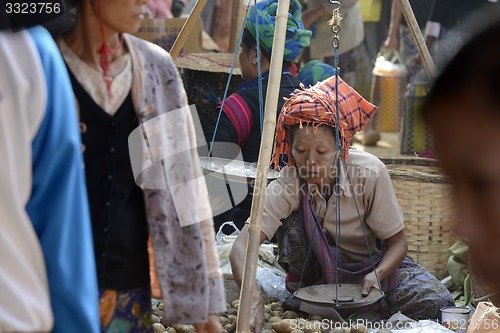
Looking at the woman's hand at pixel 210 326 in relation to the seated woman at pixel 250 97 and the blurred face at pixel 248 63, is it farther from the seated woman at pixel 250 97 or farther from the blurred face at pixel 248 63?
the blurred face at pixel 248 63

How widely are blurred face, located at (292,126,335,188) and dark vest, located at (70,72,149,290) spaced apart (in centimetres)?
170

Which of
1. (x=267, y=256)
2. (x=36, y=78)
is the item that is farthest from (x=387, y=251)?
(x=36, y=78)

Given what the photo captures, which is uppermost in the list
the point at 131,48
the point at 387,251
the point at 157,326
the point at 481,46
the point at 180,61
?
the point at 481,46

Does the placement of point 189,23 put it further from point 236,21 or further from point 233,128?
point 236,21

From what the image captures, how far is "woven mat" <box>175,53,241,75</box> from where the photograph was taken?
5.55 meters

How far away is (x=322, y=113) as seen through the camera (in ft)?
12.3

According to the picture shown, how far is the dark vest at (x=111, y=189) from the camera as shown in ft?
6.76

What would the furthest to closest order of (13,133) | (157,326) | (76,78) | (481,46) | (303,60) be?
(303,60) < (157,326) < (76,78) < (13,133) < (481,46)

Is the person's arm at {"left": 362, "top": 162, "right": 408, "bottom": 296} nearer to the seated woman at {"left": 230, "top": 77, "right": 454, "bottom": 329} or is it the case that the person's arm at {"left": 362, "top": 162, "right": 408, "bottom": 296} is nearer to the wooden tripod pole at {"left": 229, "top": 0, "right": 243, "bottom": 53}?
the seated woman at {"left": 230, "top": 77, "right": 454, "bottom": 329}

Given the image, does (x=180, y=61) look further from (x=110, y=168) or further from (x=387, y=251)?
(x=110, y=168)

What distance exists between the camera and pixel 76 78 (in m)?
2.04

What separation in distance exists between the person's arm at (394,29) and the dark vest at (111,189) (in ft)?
18.6

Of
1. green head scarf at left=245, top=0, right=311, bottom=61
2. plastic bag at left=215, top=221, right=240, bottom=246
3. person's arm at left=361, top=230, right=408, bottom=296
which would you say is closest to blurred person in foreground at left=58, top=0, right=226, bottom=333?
person's arm at left=361, top=230, right=408, bottom=296

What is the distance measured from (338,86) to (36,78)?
2539 millimetres
